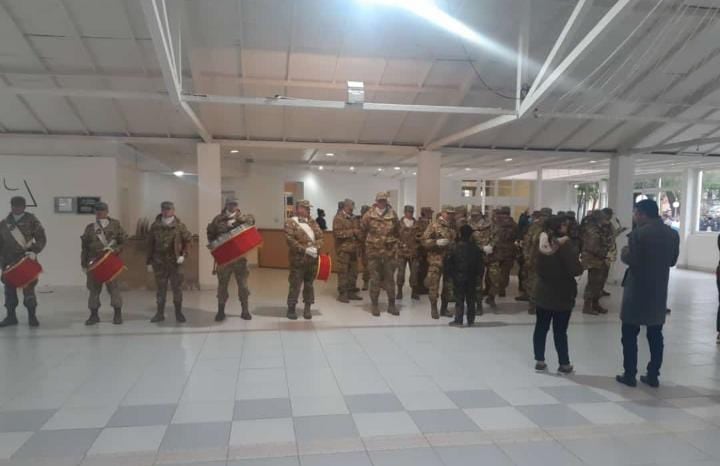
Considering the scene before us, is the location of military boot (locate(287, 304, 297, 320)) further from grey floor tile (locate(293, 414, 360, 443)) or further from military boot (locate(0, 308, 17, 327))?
military boot (locate(0, 308, 17, 327))

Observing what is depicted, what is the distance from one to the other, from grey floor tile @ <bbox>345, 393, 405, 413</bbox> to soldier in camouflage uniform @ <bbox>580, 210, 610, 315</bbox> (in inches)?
187

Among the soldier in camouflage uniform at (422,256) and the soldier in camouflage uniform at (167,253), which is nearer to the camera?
the soldier in camouflage uniform at (167,253)

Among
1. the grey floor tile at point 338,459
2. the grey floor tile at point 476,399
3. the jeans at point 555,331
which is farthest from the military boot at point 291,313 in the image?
the grey floor tile at point 338,459

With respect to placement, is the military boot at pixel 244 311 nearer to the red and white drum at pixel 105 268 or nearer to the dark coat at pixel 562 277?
the red and white drum at pixel 105 268

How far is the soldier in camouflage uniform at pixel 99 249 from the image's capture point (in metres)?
6.33

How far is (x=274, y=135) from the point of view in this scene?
9.43 meters

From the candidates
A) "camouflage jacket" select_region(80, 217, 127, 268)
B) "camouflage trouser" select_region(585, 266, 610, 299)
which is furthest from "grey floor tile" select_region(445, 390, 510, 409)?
"camouflage jacket" select_region(80, 217, 127, 268)

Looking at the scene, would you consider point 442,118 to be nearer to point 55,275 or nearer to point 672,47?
point 672,47

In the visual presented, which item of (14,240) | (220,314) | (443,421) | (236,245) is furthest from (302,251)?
(14,240)

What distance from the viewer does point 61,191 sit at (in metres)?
9.15

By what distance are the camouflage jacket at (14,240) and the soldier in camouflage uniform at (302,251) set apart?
3.31m

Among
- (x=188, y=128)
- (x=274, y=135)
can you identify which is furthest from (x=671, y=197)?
(x=188, y=128)

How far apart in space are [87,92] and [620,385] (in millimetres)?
6854

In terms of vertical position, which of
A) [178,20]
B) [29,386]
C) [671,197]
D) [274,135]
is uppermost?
[178,20]
